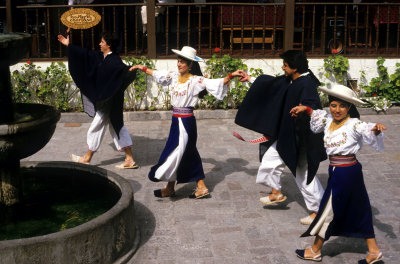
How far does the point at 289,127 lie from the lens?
5.71 metres

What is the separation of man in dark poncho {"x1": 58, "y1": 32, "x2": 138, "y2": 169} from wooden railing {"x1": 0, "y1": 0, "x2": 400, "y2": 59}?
10.4ft

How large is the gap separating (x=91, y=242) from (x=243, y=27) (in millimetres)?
7281

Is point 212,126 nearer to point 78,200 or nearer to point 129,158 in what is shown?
point 129,158

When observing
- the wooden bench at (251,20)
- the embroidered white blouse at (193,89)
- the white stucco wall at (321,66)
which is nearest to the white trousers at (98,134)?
the embroidered white blouse at (193,89)

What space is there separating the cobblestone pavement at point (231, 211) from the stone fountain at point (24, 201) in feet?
1.11

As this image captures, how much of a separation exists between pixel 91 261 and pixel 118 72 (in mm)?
3216

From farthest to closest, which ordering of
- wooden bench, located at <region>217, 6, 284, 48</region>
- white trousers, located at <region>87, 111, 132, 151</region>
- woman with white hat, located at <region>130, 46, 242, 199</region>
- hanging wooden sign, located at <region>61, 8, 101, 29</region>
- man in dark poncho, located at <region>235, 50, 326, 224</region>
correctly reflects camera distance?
wooden bench, located at <region>217, 6, 284, 48</region> < hanging wooden sign, located at <region>61, 8, 101, 29</region> < white trousers, located at <region>87, 111, 132, 151</region> < woman with white hat, located at <region>130, 46, 242, 199</region> < man in dark poncho, located at <region>235, 50, 326, 224</region>

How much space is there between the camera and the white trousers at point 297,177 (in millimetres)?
5625

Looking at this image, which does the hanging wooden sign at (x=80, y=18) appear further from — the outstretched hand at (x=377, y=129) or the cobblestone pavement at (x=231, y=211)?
the outstretched hand at (x=377, y=129)

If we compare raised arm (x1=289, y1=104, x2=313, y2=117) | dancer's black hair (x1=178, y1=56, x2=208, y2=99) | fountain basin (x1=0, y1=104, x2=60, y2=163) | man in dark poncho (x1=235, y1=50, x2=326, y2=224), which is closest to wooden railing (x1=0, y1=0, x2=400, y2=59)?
dancer's black hair (x1=178, y1=56, x2=208, y2=99)

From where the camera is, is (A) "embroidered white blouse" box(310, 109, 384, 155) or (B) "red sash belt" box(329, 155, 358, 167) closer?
(A) "embroidered white blouse" box(310, 109, 384, 155)

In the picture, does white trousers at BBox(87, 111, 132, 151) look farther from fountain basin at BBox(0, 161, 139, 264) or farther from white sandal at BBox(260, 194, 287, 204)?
white sandal at BBox(260, 194, 287, 204)

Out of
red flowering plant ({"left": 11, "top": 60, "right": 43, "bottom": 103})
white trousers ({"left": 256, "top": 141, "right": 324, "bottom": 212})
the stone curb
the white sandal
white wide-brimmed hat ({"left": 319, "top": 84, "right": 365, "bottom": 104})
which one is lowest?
the white sandal

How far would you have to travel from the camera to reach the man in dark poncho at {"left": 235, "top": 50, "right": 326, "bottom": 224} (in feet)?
18.4
